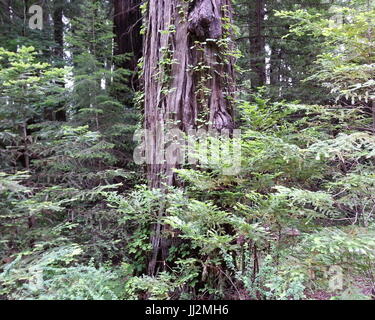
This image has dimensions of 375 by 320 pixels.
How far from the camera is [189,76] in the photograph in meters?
2.91

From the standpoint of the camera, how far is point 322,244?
5.60 ft

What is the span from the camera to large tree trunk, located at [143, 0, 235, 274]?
286cm

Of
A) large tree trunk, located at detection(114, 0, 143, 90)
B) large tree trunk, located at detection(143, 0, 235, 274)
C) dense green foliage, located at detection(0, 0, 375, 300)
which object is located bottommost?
dense green foliage, located at detection(0, 0, 375, 300)

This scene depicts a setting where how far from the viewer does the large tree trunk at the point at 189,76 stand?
2863 millimetres

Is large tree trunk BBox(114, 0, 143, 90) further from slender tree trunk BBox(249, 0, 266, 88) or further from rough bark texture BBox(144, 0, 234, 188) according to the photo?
slender tree trunk BBox(249, 0, 266, 88)

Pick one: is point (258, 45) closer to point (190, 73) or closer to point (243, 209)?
point (190, 73)

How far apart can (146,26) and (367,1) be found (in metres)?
2.52

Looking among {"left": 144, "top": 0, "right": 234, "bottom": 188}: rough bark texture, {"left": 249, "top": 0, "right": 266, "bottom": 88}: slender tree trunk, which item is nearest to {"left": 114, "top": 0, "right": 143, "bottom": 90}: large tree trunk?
{"left": 144, "top": 0, "right": 234, "bottom": 188}: rough bark texture

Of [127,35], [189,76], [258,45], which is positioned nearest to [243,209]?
[189,76]

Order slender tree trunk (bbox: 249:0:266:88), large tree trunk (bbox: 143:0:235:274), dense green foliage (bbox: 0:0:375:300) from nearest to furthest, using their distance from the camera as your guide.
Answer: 1. dense green foliage (bbox: 0:0:375:300)
2. large tree trunk (bbox: 143:0:235:274)
3. slender tree trunk (bbox: 249:0:266:88)

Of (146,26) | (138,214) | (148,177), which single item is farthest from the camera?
(146,26)

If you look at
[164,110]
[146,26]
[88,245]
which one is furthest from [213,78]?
[88,245]

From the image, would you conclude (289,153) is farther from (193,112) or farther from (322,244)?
(193,112)

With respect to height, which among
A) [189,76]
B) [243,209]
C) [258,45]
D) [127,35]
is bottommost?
[243,209]
